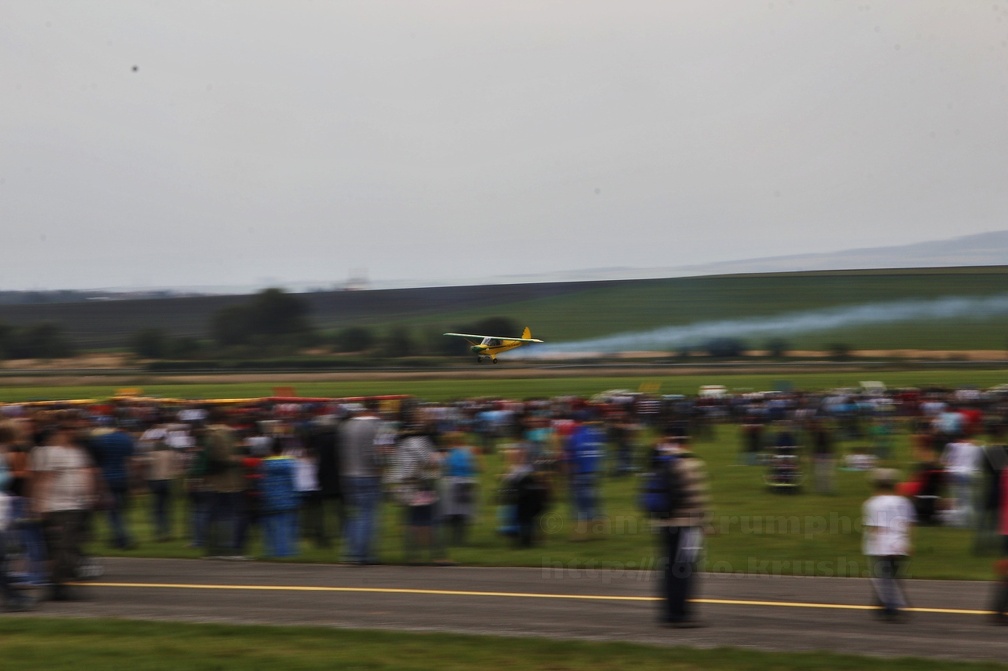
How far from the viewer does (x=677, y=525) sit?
8906 mm

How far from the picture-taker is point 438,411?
120 feet

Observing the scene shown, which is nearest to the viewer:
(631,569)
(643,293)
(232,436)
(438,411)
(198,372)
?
(631,569)

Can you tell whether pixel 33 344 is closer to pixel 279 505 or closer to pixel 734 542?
pixel 279 505

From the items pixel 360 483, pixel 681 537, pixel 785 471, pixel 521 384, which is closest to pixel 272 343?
pixel 521 384

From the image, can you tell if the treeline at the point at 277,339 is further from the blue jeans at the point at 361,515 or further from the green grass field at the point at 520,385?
the blue jeans at the point at 361,515

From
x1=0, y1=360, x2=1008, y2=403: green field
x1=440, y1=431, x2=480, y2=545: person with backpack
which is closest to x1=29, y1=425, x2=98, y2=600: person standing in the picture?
x1=440, y1=431, x2=480, y2=545: person with backpack

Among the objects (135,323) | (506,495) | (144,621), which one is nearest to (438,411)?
(506,495)

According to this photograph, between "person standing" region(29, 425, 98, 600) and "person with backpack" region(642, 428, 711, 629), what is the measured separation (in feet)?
19.5

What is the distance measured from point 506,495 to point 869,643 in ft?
22.6

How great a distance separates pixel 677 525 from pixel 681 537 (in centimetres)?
12

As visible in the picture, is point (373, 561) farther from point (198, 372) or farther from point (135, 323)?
point (135, 323)

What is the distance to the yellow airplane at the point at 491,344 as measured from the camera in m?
69.0

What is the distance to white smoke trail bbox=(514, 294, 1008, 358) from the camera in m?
76.4

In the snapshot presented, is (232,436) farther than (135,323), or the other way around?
(135,323)
